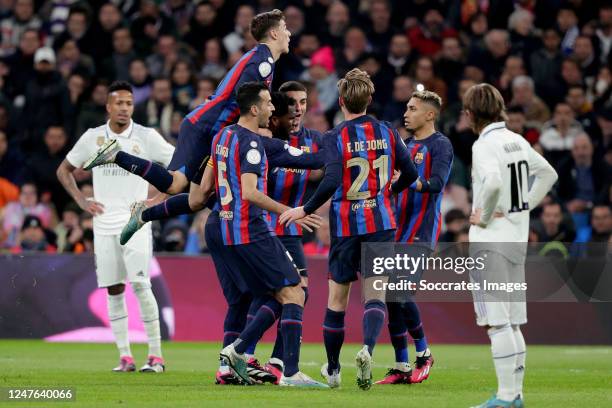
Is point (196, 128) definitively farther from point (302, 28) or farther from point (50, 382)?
point (302, 28)

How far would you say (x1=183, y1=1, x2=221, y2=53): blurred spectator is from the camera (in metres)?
21.9

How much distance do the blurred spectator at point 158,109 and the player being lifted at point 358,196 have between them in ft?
32.3

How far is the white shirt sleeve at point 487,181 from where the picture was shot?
847 cm

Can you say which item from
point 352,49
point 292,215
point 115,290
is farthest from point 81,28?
point 292,215

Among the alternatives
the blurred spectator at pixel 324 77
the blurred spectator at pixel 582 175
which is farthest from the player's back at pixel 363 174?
the blurred spectator at pixel 324 77

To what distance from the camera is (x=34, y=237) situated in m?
17.6

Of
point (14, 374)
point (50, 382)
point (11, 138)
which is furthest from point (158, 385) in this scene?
point (11, 138)

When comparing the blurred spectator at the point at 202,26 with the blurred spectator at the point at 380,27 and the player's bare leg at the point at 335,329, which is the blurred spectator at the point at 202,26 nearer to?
the blurred spectator at the point at 380,27

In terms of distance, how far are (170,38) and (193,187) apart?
36.3ft

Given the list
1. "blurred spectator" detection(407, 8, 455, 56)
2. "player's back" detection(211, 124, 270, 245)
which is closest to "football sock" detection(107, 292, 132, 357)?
"player's back" detection(211, 124, 270, 245)

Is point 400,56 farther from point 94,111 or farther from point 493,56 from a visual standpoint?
point 94,111

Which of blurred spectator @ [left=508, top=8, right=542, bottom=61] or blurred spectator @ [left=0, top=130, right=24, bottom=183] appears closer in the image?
blurred spectator @ [left=0, top=130, right=24, bottom=183]

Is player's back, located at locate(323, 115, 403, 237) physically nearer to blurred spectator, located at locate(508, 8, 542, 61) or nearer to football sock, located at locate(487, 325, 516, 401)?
football sock, located at locate(487, 325, 516, 401)

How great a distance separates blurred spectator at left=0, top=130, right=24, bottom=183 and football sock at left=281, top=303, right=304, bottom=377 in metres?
10.8
